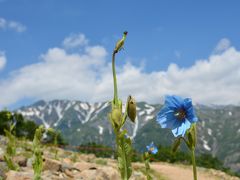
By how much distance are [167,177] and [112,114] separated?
14044 millimetres

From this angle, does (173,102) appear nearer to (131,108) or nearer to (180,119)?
(180,119)

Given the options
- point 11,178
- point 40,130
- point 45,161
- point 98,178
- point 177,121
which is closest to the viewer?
point 177,121

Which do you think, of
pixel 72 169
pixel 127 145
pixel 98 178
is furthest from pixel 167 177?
pixel 127 145

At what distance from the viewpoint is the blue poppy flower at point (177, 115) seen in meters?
3.49

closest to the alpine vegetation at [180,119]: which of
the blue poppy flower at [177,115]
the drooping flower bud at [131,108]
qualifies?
the blue poppy flower at [177,115]

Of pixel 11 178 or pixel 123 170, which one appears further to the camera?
pixel 11 178

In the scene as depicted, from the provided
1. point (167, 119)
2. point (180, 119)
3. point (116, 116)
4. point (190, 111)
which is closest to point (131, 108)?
point (116, 116)

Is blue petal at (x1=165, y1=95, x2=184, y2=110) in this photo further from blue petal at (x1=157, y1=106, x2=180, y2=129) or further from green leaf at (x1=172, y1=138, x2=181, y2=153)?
green leaf at (x1=172, y1=138, x2=181, y2=153)

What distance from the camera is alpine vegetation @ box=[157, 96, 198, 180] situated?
3498mm

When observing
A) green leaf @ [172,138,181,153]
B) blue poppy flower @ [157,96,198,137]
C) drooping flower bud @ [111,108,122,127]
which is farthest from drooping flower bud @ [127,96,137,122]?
green leaf @ [172,138,181,153]

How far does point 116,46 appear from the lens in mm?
3834

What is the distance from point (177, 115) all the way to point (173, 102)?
113mm

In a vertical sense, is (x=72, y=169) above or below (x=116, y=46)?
below

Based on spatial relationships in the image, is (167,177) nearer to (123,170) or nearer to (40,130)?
(40,130)
